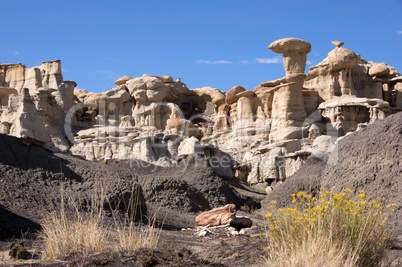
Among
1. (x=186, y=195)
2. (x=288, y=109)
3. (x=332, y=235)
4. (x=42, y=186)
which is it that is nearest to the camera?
(x=332, y=235)

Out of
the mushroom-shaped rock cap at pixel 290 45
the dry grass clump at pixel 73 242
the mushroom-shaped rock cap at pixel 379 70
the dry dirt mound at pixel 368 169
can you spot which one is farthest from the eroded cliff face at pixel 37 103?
the mushroom-shaped rock cap at pixel 379 70

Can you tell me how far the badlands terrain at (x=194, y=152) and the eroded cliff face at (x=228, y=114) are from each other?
0.09 m

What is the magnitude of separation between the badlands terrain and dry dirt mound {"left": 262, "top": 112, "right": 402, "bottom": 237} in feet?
0.11

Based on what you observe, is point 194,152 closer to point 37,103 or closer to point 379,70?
point 37,103

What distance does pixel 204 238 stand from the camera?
10.1 m

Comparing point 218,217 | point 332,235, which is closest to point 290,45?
point 218,217

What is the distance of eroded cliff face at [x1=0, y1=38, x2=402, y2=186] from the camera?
27516mm

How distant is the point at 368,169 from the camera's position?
1152 centimetres

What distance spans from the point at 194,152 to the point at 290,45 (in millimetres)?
13629

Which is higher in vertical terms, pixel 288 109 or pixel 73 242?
pixel 288 109

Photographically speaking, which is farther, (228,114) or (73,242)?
(228,114)

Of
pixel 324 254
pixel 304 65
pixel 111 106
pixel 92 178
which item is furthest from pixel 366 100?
pixel 324 254

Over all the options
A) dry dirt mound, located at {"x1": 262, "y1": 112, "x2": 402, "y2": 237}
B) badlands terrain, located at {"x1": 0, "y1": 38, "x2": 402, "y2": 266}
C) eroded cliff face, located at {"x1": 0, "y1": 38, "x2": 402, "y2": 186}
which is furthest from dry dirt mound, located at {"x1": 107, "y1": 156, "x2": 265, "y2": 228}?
eroded cliff face, located at {"x1": 0, "y1": 38, "x2": 402, "y2": 186}

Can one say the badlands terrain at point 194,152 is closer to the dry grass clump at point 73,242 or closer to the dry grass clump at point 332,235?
the dry grass clump at point 73,242
